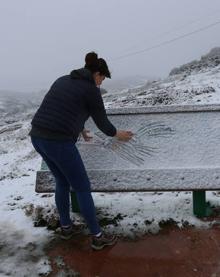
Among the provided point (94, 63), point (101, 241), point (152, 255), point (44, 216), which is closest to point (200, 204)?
point (152, 255)

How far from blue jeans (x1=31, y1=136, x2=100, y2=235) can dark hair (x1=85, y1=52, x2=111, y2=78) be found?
2.27ft

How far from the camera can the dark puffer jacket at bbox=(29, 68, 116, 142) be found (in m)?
4.06

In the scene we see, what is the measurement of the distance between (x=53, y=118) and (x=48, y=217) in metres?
1.52

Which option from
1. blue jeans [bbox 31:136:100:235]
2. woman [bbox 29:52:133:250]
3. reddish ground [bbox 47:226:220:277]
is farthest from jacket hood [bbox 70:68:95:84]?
reddish ground [bbox 47:226:220:277]

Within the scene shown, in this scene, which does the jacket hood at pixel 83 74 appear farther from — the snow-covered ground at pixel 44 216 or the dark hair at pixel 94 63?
the snow-covered ground at pixel 44 216

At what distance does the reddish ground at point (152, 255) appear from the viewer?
4062 millimetres

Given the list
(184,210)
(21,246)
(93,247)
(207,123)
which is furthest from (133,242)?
(207,123)

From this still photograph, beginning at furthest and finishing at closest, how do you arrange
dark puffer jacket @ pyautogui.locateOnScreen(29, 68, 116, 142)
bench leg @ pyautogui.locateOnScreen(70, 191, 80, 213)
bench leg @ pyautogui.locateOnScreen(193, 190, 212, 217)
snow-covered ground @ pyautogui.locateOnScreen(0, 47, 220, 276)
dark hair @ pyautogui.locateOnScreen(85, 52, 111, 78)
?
bench leg @ pyautogui.locateOnScreen(70, 191, 80, 213)
bench leg @ pyautogui.locateOnScreen(193, 190, 212, 217)
snow-covered ground @ pyautogui.locateOnScreen(0, 47, 220, 276)
dark hair @ pyautogui.locateOnScreen(85, 52, 111, 78)
dark puffer jacket @ pyautogui.locateOnScreen(29, 68, 116, 142)

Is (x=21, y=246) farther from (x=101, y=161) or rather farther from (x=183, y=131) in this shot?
(x=183, y=131)

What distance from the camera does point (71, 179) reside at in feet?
13.8

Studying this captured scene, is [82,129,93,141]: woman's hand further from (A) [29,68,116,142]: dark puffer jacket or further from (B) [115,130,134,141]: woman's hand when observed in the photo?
(A) [29,68,116,142]: dark puffer jacket

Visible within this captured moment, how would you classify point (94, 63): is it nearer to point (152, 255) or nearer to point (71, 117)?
point (71, 117)

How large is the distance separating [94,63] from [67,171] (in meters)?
1.00

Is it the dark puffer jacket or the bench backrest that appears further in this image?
the bench backrest
